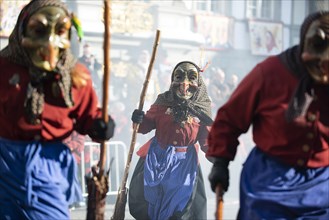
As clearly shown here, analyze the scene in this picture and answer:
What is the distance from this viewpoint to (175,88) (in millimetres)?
7859

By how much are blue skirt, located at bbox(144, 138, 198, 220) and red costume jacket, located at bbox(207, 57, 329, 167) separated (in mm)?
2937

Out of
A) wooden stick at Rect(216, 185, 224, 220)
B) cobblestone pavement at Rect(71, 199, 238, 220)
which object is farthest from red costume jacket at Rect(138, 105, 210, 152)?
wooden stick at Rect(216, 185, 224, 220)

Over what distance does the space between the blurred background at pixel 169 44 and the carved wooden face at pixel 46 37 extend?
5874 mm

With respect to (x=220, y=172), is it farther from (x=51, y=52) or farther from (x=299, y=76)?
(x=51, y=52)

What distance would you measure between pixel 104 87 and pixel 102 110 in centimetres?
15

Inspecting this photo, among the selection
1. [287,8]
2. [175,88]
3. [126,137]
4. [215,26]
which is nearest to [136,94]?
[126,137]

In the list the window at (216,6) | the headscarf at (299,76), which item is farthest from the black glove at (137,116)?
the window at (216,6)

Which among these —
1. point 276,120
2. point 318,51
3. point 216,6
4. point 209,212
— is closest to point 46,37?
point 276,120

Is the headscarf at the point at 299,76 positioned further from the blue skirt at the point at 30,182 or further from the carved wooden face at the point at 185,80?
the carved wooden face at the point at 185,80

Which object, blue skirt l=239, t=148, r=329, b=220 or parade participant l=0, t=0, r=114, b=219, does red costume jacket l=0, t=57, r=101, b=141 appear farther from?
blue skirt l=239, t=148, r=329, b=220

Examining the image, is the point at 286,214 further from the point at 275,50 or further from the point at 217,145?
the point at 275,50

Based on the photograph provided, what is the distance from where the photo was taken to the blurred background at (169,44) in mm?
13719

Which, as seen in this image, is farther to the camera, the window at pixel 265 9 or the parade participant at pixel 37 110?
the window at pixel 265 9

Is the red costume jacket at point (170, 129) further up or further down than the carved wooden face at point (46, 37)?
further down
